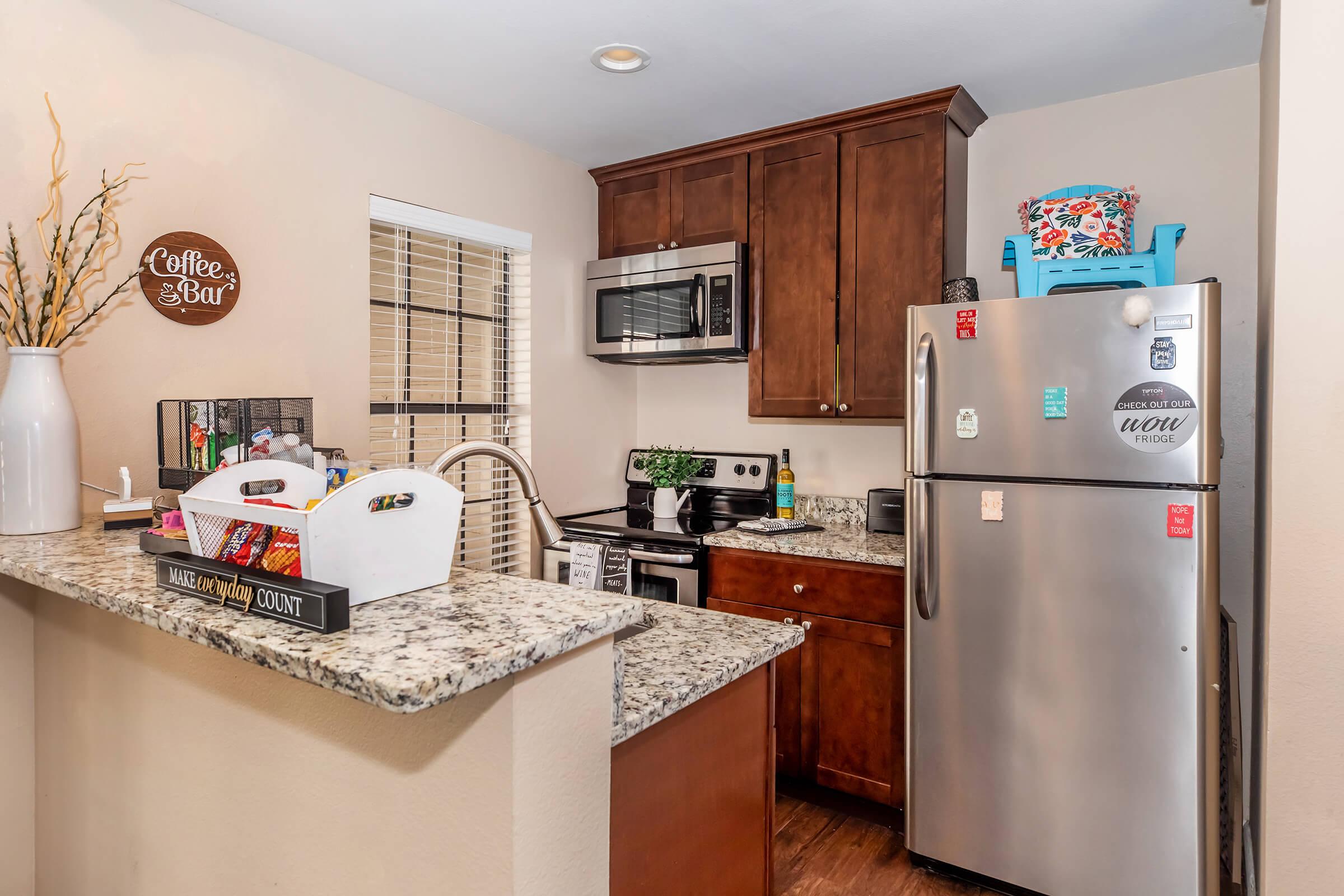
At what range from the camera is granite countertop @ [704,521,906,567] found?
258 cm

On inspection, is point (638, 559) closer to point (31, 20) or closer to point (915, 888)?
point (915, 888)

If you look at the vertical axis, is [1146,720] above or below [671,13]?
below

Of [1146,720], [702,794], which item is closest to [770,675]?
[702,794]

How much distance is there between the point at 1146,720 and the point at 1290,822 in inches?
12.9

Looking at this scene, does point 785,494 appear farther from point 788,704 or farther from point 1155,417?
point 1155,417

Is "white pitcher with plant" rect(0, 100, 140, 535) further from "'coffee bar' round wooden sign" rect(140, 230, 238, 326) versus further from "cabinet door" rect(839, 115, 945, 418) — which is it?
"cabinet door" rect(839, 115, 945, 418)

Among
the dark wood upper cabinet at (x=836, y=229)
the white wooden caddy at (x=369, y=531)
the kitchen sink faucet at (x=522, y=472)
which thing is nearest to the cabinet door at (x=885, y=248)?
the dark wood upper cabinet at (x=836, y=229)

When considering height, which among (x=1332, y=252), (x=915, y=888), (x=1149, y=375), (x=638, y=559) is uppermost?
(x=1332, y=252)

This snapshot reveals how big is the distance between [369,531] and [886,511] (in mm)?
2346

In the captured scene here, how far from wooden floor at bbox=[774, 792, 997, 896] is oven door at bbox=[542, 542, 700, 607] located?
31.8 inches

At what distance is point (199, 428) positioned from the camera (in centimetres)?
180

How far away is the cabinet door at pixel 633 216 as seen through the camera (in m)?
3.37

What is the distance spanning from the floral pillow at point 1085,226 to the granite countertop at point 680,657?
153cm

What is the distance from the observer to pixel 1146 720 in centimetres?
198
